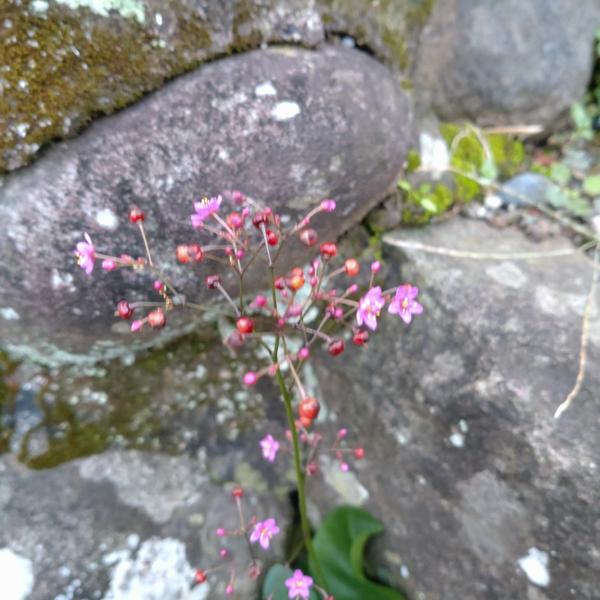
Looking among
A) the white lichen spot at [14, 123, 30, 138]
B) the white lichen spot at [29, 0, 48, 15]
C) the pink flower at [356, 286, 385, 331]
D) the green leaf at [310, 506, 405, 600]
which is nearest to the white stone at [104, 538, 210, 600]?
the green leaf at [310, 506, 405, 600]

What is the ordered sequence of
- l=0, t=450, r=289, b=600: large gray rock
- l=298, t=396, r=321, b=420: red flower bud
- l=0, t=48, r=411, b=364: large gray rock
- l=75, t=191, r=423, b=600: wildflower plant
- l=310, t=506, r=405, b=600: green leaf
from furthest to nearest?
l=310, t=506, r=405, b=600: green leaf < l=0, t=450, r=289, b=600: large gray rock < l=0, t=48, r=411, b=364: large gray rock < l=75, t=191, r=423, b=600: wildflower plant < l=298, t=396, r=321, b=420: red flower bud

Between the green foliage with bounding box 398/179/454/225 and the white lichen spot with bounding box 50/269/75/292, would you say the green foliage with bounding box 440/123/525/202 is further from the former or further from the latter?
the white lichen spot with bounding box 50/269/75/292

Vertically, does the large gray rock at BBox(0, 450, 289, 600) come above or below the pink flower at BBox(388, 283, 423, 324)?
below

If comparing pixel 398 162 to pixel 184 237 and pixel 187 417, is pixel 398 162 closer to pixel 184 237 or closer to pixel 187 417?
pixel 184 237

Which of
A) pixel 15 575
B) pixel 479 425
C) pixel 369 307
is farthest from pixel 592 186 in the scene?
pixel 15 575

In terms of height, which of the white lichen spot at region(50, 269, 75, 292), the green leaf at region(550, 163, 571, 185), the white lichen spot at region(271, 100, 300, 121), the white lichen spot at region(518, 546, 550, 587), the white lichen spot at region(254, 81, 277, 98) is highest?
the white lichen spot at region(254, 81, 277, 98)

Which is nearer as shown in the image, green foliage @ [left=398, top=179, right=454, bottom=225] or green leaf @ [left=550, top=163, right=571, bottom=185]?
green foliage @ [left=398, top=179, right=454, bottom=225]
